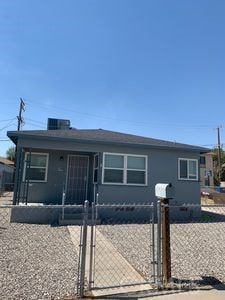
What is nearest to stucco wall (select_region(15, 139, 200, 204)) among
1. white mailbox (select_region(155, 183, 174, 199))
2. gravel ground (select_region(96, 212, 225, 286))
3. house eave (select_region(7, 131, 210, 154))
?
house eave (select_region(7, 131, 210, 154))

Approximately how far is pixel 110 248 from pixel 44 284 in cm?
288

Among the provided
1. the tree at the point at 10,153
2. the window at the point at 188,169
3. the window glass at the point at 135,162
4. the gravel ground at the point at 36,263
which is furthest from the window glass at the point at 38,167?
the tree at the point at 10,153

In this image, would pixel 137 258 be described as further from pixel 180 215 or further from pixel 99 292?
pixel 180 215

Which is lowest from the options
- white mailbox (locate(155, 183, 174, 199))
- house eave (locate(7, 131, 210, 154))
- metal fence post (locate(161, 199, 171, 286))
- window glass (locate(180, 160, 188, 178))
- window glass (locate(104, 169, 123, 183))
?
metal fence post (locate(161, 199, 171, 286))

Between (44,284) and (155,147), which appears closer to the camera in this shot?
(44,284)

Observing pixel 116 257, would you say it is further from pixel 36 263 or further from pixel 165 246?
pixel 165 246

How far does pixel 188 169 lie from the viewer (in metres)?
14.7

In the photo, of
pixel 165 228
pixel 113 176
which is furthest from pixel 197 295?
pixel 113 176

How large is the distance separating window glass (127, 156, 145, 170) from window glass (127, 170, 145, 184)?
0.24m

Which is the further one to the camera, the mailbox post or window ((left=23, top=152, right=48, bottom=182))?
window ((left=23, top=152, right=48, bottom=182))

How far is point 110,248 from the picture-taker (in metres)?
7.36

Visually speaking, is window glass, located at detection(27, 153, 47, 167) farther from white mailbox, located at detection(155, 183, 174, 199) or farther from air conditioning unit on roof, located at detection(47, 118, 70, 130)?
white mailbox, located at detection(155, 183, 174, 199)

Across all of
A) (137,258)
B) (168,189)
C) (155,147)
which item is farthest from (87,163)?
(168,189)

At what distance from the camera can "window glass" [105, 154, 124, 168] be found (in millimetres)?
13434
